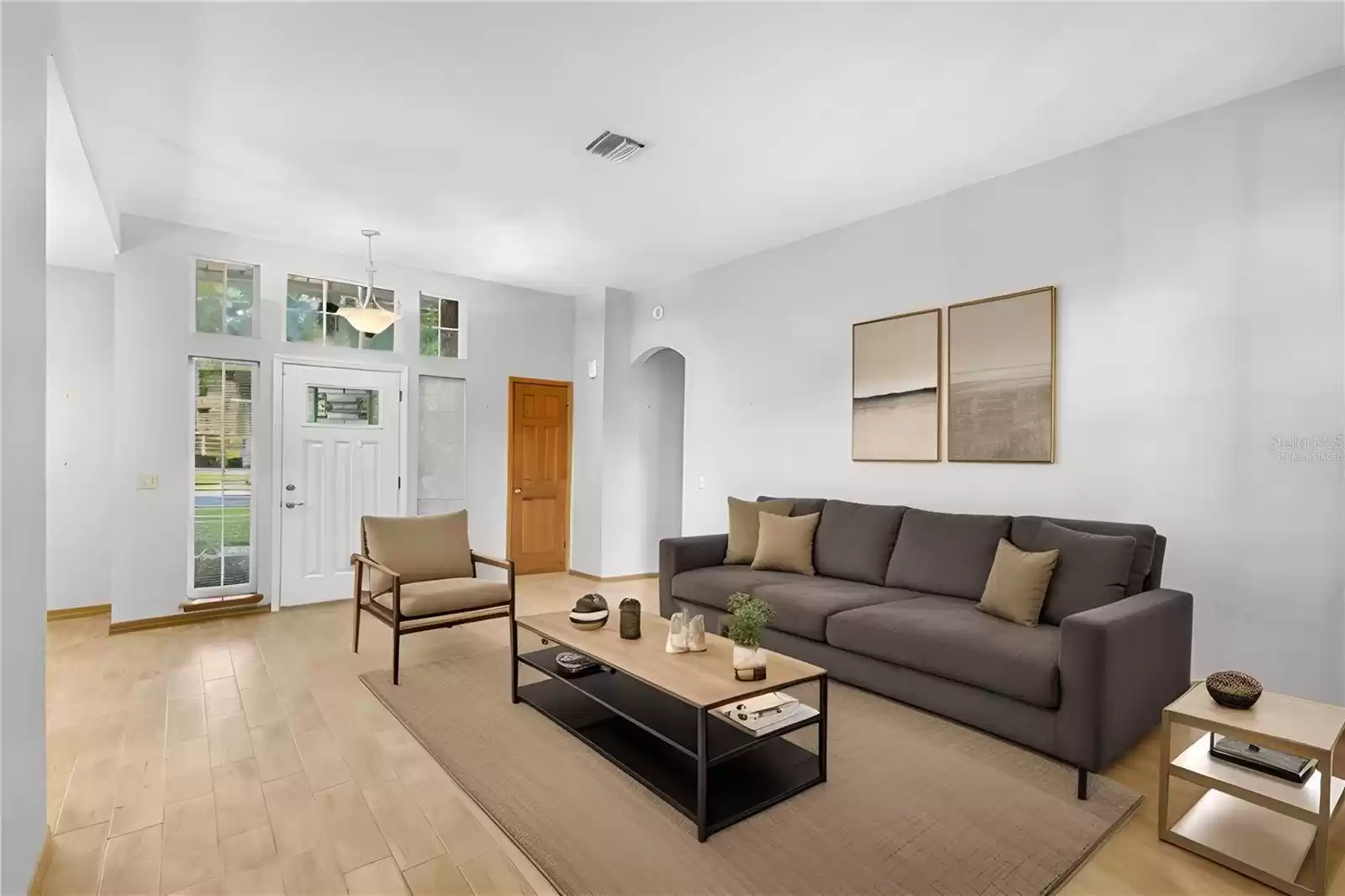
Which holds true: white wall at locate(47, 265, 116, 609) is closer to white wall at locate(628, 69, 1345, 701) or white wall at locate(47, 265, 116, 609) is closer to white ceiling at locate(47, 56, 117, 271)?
white ceiling at locate(47, 56, 117, 271)

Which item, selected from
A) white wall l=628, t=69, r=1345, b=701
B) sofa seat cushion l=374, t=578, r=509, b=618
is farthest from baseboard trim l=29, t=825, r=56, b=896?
white wall l=628, t=69, r=1345, b=701

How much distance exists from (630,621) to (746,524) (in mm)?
1887

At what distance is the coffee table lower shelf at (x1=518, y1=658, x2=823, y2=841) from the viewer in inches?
90.7

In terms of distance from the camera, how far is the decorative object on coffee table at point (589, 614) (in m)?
3.17

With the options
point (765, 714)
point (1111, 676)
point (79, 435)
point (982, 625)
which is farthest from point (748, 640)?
point (79, 435)

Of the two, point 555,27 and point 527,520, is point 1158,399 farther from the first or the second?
point 527,520

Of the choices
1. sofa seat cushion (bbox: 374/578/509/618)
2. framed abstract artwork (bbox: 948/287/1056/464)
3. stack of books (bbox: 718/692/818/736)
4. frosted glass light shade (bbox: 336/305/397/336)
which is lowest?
stack of books (bbox: 718/692/818/736)

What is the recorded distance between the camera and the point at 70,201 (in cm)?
385

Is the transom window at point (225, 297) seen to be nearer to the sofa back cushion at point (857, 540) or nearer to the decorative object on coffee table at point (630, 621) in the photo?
the decorative object on coffee table at point (630, 621)

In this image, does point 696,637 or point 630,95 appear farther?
point 630,95

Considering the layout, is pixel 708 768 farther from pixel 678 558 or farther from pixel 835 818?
pixel 678 558

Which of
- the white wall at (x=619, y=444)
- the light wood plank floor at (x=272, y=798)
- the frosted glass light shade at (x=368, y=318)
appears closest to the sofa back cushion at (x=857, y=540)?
the light wood plank floor at (x=272, y=798)

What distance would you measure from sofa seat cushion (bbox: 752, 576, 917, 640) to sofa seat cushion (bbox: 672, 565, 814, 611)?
0.14 meters

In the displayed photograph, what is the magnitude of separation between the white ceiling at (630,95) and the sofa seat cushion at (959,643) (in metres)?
2.41
